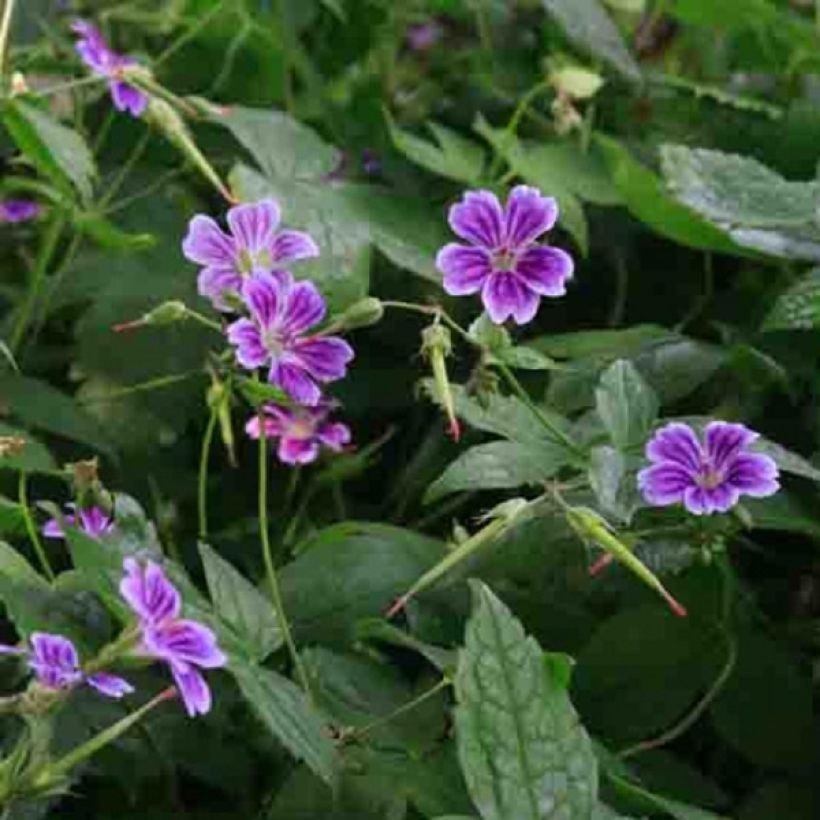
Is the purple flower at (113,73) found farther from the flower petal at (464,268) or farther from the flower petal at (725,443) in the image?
the flower petal at (725,443)

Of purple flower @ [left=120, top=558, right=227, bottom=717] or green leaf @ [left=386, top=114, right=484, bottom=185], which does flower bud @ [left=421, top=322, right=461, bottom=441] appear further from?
green leaf @ [left=386, top=114, right=484, bottom=185]

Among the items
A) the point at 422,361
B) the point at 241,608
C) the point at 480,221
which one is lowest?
the point at 422,361

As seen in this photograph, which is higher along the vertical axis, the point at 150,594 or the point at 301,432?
the point at 150,594

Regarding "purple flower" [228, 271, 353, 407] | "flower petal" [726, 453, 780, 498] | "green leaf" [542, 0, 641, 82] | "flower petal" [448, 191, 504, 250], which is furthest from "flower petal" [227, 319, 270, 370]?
"green leaf" [542, 0, 641, 82]

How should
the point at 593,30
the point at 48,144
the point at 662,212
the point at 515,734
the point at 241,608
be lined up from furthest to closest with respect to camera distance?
the point at 593,30 → the point at 662,212 → the point at 48,144 → the point at 241,608 → the point at 515,734

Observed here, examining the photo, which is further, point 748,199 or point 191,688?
point 748,199

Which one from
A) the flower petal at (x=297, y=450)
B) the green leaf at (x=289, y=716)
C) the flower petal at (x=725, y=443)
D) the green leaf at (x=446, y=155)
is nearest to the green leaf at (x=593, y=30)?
the green leaf at (x=446, y=155)

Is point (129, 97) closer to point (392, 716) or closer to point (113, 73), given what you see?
point (113, 73)

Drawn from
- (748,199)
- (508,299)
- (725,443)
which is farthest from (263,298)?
(748,199)
